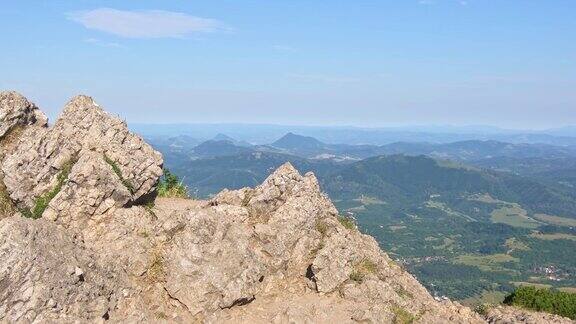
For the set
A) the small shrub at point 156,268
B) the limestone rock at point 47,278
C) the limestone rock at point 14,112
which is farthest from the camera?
the limestone rock at point 14,112

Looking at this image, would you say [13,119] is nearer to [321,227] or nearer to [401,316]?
[321,227]

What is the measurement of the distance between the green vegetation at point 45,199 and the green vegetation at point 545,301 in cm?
3221

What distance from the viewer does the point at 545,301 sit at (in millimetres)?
36688

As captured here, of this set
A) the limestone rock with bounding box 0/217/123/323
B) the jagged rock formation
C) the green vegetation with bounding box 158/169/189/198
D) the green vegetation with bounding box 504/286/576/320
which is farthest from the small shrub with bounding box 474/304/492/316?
the limestone rock with bounding box 0/217/123/323

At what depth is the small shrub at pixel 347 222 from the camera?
33375mm

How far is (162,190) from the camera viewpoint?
1452 inches

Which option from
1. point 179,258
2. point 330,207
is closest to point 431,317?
point 330,207

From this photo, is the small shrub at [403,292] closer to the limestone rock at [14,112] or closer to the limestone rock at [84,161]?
the limestone rock at [84,161]

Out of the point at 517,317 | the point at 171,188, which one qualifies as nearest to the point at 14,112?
the point at 171,188

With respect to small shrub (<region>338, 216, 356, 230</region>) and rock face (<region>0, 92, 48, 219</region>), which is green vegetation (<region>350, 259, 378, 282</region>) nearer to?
small shrub (<region>338, 216, 356, 230</region>)

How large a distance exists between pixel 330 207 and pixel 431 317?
901 centimetres

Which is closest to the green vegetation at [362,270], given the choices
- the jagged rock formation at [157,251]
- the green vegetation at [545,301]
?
the jagged rock formation at [157,251]

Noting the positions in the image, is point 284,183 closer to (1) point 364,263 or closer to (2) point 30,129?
(1) point 364,263

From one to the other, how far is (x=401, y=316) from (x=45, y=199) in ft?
64.6
